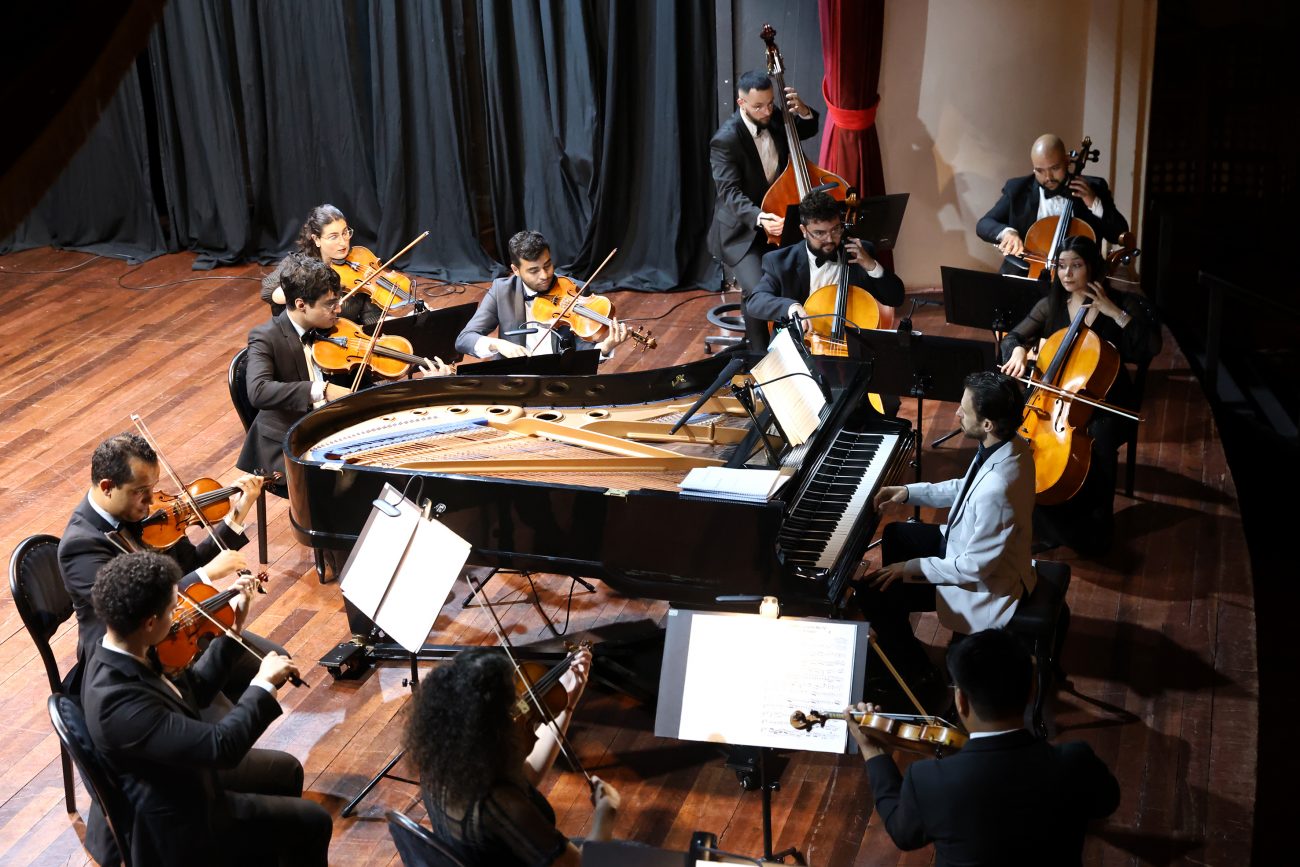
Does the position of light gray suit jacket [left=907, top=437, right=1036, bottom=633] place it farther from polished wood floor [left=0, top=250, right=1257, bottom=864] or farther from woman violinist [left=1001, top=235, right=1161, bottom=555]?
woman violinist [left=1001, top=235, right=1161, bottom=555]

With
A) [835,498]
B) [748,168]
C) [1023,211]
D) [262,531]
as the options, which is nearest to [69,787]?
[262,531]

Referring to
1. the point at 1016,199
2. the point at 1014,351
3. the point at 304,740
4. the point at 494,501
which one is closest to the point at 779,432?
the point at 494,501

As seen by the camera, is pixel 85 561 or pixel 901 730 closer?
pixel 901 730

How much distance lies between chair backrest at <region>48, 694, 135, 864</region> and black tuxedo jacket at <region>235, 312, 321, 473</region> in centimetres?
202

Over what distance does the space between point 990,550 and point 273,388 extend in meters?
2.82

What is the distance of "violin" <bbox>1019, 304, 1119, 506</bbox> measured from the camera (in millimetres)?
4879

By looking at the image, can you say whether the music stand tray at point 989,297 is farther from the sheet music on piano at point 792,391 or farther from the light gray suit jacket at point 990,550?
the light gray suit jacket at point 990,550

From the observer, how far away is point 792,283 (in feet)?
19.2

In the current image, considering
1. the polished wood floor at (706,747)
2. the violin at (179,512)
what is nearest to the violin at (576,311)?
the polished wood floor at (706,747)

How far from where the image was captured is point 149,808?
3.01m

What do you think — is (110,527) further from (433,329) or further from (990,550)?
(990,550)

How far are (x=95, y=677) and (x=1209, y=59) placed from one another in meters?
7.36

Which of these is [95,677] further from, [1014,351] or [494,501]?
[1014,351]

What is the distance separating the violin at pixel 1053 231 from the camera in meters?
6.24
